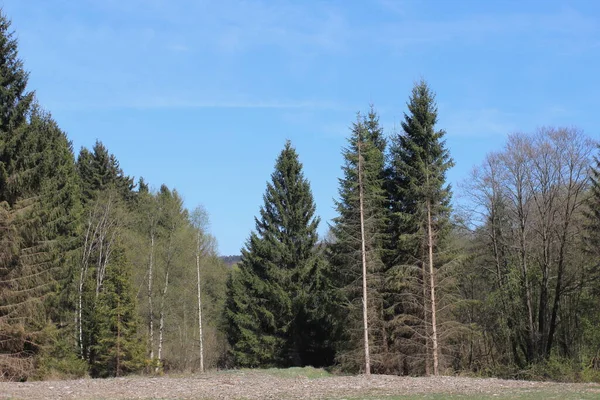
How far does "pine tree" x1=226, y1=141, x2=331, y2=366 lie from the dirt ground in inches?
655

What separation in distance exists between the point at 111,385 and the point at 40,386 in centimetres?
237

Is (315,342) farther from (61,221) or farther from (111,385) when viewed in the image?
(111,385)

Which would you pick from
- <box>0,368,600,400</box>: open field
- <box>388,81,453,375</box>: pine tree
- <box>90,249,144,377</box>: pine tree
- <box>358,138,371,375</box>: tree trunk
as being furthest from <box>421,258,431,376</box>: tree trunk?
<box>90,249,144,377</box>: pine tree

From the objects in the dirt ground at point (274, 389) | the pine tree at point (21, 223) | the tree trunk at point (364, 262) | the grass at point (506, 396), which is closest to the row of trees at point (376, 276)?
the tree trunk at point (364, 262)

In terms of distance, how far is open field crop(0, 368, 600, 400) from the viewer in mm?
18234

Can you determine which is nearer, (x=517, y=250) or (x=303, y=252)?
(x=517, y=250)

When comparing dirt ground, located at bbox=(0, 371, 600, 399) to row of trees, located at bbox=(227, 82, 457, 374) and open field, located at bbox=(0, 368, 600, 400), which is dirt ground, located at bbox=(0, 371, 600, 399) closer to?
open field, located at bbox=(0, 368, 600, 400)

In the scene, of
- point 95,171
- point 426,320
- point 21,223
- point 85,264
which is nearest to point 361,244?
point 426,320

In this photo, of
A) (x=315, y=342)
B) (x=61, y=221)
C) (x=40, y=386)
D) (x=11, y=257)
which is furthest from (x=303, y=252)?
(x=40, y=386)

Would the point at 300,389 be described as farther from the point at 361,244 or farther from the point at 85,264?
the point at 85,264

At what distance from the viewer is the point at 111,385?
20.8 m

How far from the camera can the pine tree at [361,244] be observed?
103ft

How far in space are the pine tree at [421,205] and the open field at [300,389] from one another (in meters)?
6.82

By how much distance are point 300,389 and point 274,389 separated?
3.15ft
